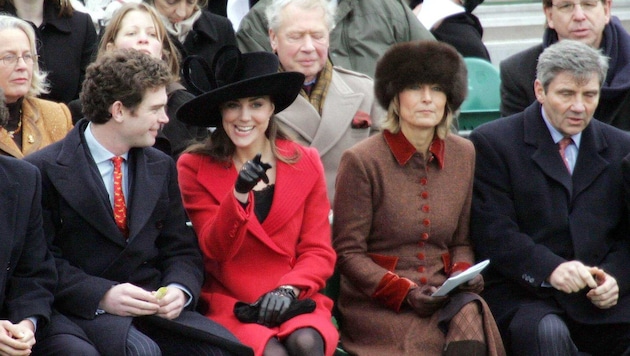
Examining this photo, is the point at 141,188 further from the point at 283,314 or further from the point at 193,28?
the point at 193,28

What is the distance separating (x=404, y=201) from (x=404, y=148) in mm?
251

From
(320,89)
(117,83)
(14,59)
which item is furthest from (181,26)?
(117,83)

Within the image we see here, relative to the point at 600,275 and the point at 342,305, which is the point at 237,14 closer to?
the point at 342,305

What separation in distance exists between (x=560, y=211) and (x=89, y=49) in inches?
112

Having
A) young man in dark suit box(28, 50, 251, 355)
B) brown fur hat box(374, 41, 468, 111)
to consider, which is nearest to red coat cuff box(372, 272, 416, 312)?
young man in dark suit box(28, 50, 251, 355)

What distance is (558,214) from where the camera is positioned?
18.7 ft

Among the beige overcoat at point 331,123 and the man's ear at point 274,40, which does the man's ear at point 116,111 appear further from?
the man's ear at point 274,40

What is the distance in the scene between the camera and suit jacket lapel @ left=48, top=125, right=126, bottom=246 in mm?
5039

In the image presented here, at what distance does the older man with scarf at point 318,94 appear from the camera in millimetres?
6285

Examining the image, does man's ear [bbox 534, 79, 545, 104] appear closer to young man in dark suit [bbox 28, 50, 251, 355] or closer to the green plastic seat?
the green plastic seat

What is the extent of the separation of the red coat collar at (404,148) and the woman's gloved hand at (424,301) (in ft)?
2.04

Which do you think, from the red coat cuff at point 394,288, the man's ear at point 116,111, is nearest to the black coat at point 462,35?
the red coat cuff at point 394,288

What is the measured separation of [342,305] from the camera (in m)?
5.68

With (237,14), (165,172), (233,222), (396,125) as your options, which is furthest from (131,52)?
(237,14)
